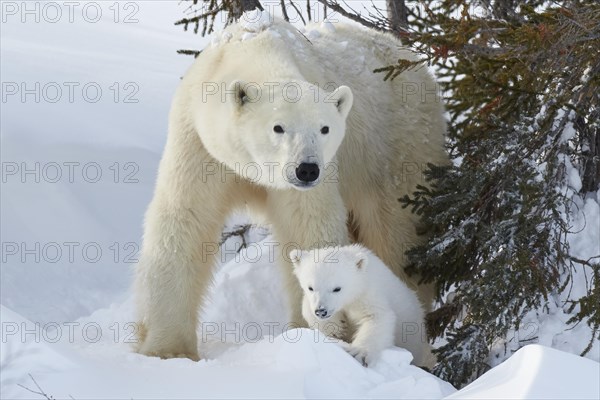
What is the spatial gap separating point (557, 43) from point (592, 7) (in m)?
0.40

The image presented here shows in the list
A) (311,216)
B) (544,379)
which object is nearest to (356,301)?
(311,216)

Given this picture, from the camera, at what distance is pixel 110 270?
982 cm

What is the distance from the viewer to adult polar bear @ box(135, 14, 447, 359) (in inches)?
189

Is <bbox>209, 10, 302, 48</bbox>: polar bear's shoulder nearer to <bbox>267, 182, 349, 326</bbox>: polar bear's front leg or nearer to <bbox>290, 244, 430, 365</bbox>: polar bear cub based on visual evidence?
<bbox>267, 182, 349, 326</bbox>: polar bear's front leg

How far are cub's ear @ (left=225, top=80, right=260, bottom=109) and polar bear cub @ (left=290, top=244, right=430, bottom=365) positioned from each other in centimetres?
84

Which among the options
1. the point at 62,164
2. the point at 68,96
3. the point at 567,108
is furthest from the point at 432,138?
the point at 68,96

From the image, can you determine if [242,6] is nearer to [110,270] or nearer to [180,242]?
[180,242]

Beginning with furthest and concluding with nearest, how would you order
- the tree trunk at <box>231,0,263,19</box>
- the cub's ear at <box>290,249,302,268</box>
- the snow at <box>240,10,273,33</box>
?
the tree trunk at <box>231,0,263,19</box> → the snow at <box>240,10,273,33</box> → the cub's ear at <box>290,249,302,268</box>

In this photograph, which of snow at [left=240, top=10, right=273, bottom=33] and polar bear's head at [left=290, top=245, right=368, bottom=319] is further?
snow at [left=240, top=10, right=273, bottom=33]

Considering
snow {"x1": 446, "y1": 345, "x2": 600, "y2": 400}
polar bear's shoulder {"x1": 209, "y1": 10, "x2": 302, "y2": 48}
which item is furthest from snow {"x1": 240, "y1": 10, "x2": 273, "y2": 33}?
snow {"x1": 446, "y1": 345, "x2": 600, "y2": 400}

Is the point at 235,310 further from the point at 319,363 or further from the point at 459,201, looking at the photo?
the point at 319,363

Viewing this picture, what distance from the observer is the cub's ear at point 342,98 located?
4.95m

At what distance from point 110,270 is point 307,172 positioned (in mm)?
5734

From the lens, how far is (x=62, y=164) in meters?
10.6
